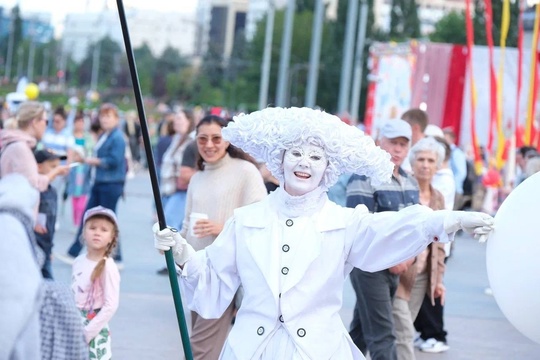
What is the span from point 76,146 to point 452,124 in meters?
15.3

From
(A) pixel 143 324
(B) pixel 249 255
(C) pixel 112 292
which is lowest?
(A) pixel 143 324

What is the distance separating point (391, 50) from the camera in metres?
30.7

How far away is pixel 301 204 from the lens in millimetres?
5809

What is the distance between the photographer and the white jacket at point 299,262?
18.6 ft

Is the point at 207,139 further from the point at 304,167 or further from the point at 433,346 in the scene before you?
the point at 433,346

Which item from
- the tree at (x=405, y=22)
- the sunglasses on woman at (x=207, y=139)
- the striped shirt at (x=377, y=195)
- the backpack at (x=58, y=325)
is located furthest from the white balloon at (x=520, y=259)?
the tree at (x=405, y=22)

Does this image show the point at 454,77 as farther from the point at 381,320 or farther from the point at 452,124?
the point at 381,320

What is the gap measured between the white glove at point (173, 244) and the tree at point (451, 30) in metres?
63.2

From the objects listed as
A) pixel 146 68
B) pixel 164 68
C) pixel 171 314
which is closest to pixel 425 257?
pixel 171 314

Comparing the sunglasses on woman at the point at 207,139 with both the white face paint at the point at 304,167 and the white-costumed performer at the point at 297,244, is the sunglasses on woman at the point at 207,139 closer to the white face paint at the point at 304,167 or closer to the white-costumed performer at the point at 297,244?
the white-costumed performer at the point at 297,244

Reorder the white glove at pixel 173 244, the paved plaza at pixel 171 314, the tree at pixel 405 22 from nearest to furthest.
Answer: the white glove at pixel 173 244
the paved plaza at pixel 171 314
the tree at pixel 405 22

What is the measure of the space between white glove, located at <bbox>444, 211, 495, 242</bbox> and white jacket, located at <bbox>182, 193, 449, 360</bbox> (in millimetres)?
135

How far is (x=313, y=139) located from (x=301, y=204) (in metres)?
0.28

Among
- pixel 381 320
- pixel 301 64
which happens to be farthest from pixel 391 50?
pixel 301 64
